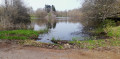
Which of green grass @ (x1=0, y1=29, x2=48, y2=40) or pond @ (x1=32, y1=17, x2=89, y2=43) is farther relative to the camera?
pond @ (x1=32, y1=17, x2=89, y2=43)

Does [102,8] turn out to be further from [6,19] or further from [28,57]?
[6,19]

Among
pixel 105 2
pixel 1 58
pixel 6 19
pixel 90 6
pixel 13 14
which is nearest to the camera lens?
pixel 1 58

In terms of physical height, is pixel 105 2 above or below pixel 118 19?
above

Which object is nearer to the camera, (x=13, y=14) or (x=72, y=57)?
(x=72, y=57)

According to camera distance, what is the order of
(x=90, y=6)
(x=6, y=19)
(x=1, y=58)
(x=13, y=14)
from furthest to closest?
1. (x=13, y=14)
2. (x=6, y=19)
3. (x=90, y=6)
4. (x=1, y=58)

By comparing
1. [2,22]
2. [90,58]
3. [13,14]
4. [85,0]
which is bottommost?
[90,58]

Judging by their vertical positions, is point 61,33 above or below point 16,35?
below

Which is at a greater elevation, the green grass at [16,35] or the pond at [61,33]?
the green grass at [16,35]

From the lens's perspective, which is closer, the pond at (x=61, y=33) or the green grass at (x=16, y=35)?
the green grass at (x=16, y=35)

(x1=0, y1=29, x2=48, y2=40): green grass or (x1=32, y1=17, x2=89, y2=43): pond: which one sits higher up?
(x1=0, y1=29, x2=48, y2=40): green grass

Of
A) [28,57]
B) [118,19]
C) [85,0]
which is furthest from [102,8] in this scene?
[28,57]

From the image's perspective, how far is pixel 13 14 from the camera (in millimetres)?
25703

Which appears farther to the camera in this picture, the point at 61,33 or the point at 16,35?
the point at 61,33

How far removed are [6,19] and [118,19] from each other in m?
24.0
